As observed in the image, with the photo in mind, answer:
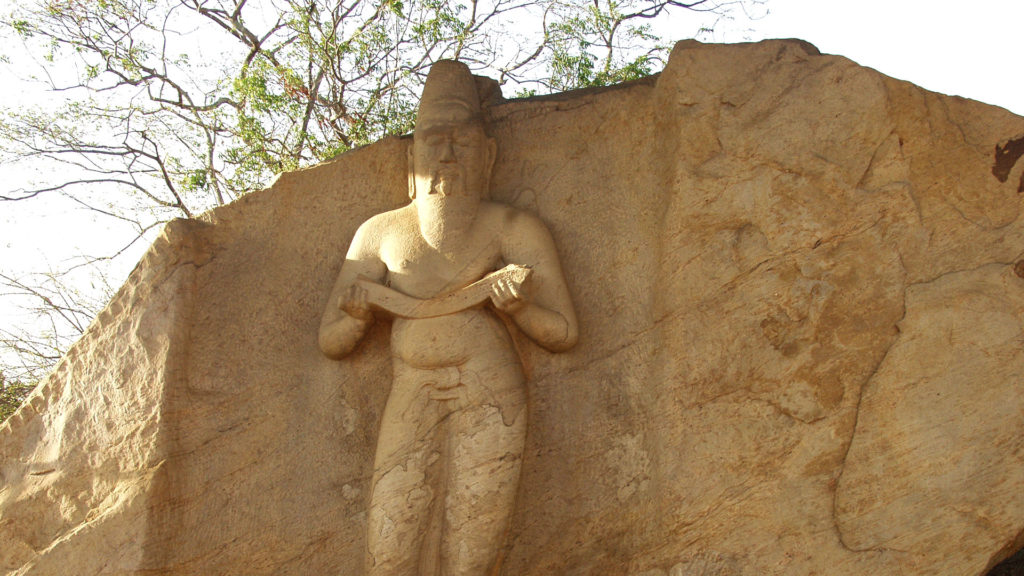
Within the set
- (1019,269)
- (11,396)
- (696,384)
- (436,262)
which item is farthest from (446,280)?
(11,396)

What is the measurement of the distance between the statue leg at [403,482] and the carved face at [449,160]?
0.82 m

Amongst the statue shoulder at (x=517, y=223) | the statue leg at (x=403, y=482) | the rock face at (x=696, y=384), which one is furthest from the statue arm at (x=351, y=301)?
the statue shoulder at (x=517, y=223)

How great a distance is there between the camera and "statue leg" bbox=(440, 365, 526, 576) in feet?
11.4

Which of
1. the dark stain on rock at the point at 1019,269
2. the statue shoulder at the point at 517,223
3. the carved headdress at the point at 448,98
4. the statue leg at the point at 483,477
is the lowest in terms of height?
the statue leg at the point at 483,477

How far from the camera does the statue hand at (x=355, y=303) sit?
3762 mm

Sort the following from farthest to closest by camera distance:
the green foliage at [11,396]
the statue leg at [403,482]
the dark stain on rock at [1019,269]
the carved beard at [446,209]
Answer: the green foliage at [11,396], the carved beard at [446,209], the dark stain on rock at [1019,269], the statue leg at [403,482]

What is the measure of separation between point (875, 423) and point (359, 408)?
2.11 metres

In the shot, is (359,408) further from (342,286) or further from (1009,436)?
(1009,436)

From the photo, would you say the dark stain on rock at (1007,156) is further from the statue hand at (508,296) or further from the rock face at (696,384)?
the statue hand at (508,296)

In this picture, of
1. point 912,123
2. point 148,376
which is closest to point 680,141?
point 912,123

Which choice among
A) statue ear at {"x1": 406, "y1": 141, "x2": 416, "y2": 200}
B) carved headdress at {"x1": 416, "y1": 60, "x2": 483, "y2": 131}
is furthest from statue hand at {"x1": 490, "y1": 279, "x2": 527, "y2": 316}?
carved headdress at {"x1": 416, "y1": 60, "x2": 483, "y2": 131}

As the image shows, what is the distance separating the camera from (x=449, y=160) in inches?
156

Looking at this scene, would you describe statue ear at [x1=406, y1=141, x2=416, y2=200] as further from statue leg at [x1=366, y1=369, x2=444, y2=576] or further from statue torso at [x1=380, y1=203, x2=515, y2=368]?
statue leg at [x1=366, y1=369, x2=444, y2=576]

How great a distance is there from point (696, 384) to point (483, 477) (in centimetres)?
96
